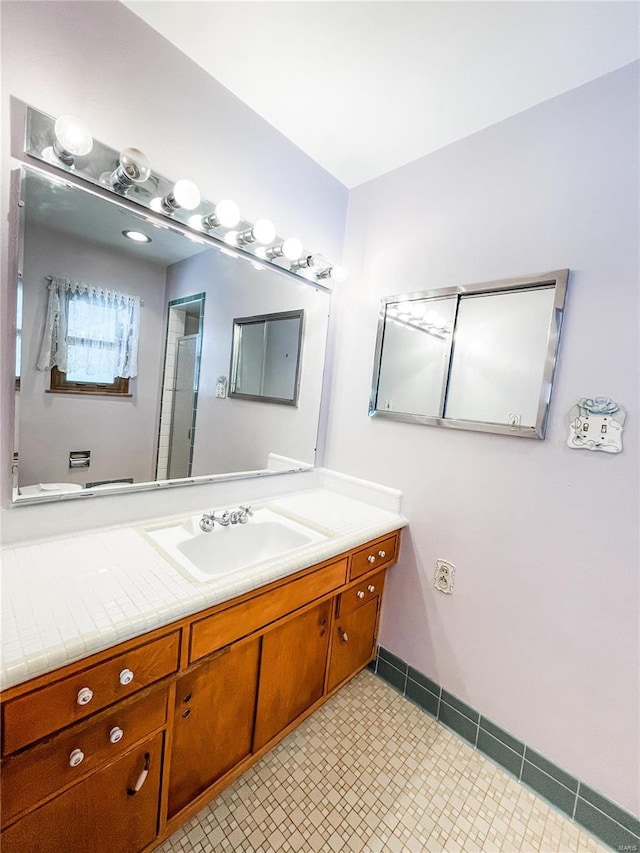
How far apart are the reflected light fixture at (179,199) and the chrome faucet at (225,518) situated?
3.59 feet

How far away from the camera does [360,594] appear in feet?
5.29

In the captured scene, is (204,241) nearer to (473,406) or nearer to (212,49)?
(212,49)

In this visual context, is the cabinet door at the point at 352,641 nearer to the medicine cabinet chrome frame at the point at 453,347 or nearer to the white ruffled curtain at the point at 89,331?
the medicine cabinet chrome frame at the point at 453,347

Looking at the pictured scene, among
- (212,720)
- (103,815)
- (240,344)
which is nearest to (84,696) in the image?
(103,815)

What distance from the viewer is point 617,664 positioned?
1153 mm

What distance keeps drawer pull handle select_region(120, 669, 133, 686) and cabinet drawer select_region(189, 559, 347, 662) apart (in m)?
0.15

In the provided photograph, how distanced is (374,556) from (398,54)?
1798 millimetres

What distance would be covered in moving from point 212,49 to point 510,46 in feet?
3.13

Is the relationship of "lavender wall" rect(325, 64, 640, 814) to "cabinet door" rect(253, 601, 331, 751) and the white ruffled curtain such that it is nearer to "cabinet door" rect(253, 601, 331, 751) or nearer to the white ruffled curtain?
"cabinet door" rect(253, 601, 331, 751)

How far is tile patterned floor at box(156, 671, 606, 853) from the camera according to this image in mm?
1111

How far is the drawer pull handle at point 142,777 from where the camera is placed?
2.95 ft

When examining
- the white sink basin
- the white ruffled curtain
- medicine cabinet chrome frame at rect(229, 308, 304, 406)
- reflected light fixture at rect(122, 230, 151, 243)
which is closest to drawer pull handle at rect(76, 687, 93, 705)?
the white sink basin

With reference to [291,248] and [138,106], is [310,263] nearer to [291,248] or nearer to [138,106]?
[291,248]

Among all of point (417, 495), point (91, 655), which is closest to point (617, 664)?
point (417, 495)
